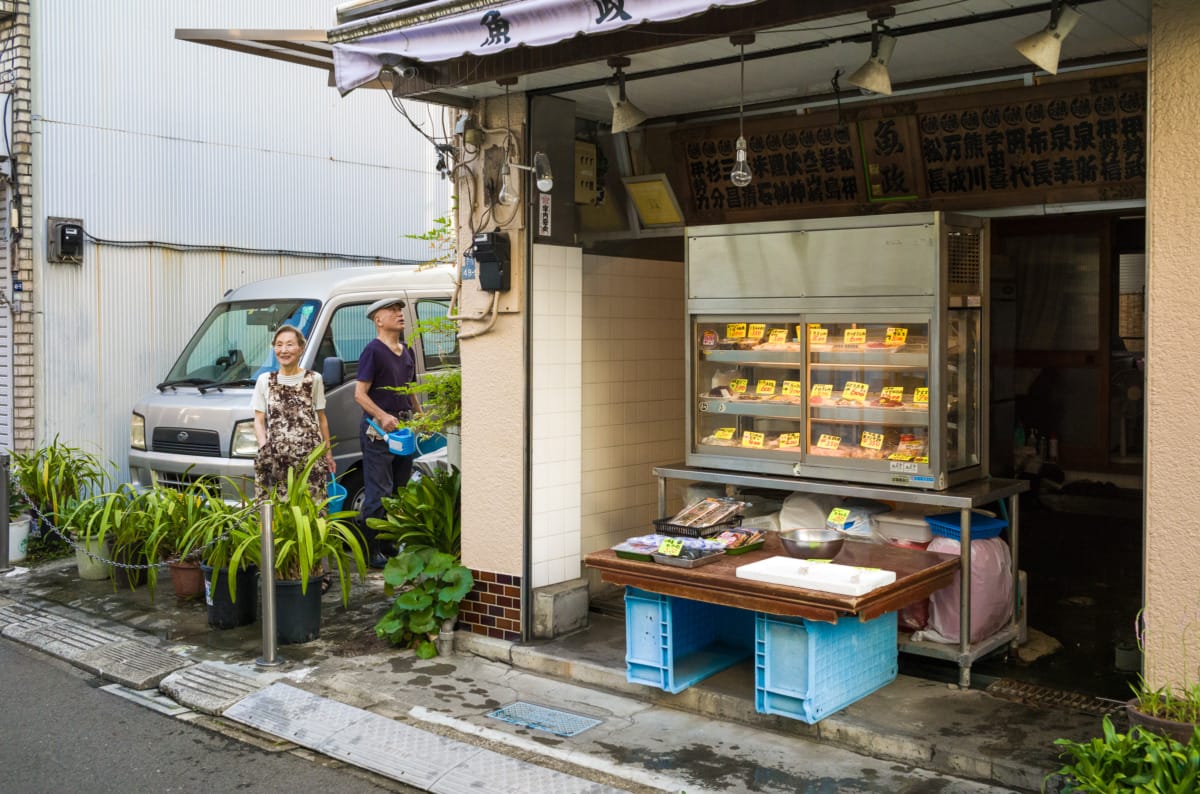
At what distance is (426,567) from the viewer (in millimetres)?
7598

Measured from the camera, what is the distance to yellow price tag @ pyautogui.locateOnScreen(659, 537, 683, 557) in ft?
20.1

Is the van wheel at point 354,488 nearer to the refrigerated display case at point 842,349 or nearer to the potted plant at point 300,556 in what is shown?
the potted plant at point 300,556

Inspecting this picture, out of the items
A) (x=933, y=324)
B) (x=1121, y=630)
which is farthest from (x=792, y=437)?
(x=1121, y=630)

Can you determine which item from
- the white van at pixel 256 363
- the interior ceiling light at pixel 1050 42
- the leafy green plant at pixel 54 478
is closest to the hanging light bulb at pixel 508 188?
the white van at pixel 256 363

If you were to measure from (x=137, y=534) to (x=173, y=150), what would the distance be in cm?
509

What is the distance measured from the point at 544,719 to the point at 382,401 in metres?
3.98

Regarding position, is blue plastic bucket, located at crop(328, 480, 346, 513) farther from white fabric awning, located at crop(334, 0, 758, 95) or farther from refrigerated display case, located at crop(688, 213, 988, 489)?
white fabric awning, located at crop(334, 0, 758, 95)

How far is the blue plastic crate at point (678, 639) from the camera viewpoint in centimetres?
626

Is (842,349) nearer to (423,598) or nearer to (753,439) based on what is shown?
(753,439)

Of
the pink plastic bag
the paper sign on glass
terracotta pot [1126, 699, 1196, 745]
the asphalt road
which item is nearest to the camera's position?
terracotta pot [1126, 699, 1196, 745]

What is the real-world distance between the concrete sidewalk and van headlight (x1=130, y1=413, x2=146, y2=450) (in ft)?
8.64

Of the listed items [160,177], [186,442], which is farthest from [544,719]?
[160,177]

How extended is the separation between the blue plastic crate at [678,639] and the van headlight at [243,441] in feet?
14.5

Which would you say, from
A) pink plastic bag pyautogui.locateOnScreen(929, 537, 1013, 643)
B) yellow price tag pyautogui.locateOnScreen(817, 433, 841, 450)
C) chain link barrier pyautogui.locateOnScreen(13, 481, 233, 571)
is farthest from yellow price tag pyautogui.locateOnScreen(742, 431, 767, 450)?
chain link barrier pyautogui.locateOnScreen(13, 481, 233, 571)
